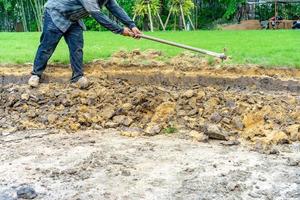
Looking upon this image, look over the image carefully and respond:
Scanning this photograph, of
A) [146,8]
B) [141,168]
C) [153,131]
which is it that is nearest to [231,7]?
[146,8]

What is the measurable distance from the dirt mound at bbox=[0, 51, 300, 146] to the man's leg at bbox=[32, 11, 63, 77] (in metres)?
0.26

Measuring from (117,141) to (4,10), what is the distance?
19.2 m

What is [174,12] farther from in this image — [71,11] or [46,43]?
[71,11]

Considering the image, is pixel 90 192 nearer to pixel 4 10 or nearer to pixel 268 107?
pixel 268 107

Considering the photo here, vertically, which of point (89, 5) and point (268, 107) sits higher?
point (89, 5)

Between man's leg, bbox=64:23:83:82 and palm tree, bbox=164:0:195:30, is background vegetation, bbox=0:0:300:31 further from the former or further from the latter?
man's leg, bbox=64:23:83:82

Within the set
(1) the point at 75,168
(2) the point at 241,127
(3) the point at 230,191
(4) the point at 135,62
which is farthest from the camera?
(4) the point at 135,62

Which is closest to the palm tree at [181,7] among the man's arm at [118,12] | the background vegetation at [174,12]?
the background vegetation at [174,12]

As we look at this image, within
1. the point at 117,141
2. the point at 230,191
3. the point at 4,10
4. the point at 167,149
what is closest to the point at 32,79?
the point at 117,141

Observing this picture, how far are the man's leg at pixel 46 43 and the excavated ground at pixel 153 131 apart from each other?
26 centimetres

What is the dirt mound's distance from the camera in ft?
20.6

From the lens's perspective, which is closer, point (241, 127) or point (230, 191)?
point (230, 191)

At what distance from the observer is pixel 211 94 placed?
6.88 meters

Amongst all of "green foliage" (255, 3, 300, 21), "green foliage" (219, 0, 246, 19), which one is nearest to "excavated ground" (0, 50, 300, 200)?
"green foliage" (219, 0, 246, 19)
